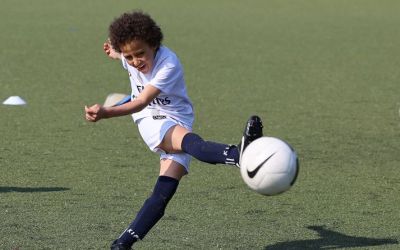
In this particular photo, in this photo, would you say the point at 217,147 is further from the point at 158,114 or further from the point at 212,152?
the point at 158,114

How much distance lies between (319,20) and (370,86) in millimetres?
9998

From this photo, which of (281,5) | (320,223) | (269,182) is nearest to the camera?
(269,182)

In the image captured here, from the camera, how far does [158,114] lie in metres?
5.85

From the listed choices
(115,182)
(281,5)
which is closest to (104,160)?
(115,182)

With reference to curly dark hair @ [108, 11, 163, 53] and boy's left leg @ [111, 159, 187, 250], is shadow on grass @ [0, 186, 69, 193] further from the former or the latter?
curly dark hair @ [108, 11, 163, 53]

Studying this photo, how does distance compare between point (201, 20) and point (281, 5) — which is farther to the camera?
point (281, 5)

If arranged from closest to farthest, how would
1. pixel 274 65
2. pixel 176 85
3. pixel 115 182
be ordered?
pixel 176 85 < pixel 115 182 < pixel 274 65

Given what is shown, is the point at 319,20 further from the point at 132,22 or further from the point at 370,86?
the point at 132,22

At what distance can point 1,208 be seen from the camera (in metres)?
6.78

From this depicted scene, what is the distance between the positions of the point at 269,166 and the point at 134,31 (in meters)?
1.17

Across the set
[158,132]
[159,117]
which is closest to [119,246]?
[158,132]

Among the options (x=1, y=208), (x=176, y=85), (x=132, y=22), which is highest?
(x=132, y=22)

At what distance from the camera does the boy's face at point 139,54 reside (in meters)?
5.61

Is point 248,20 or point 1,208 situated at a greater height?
point 248,20
